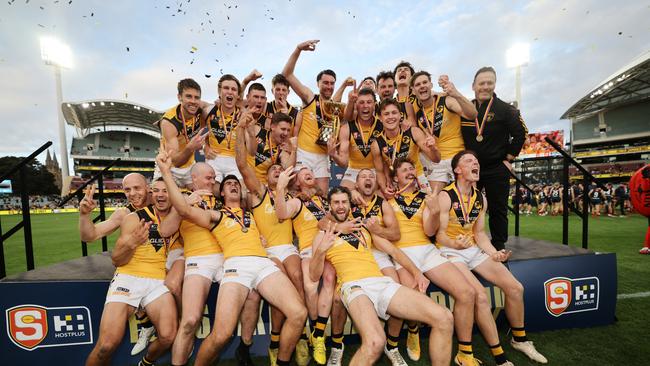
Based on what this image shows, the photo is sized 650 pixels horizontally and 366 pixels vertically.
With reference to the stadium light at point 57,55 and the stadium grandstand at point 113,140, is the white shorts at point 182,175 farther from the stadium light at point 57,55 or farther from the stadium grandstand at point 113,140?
the stadium grandstand at point 113,140

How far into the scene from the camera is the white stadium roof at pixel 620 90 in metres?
30.2

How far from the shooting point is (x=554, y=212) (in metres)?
15.9

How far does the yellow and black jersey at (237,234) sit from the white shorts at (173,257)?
0.56 m

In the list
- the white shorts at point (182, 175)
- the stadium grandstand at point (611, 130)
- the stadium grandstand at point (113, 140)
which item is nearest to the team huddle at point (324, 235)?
the white shorts at point (182, 175)

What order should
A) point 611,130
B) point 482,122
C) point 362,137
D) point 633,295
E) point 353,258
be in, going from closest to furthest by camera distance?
point 353,258
point 482,122
point 633,295
point 362,137
point 611,130

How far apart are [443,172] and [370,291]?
2.37 metres

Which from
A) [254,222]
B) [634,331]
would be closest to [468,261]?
[634,331]

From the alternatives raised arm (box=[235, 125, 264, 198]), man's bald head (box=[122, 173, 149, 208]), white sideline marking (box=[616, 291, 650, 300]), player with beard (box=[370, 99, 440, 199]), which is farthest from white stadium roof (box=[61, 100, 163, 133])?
white sideline marking (box=[616, 291, 650, 300])

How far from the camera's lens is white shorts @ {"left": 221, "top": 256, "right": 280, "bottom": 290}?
313cm

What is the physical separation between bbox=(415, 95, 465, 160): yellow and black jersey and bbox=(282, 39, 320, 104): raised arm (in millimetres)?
1997

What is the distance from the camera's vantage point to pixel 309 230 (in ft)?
12.7

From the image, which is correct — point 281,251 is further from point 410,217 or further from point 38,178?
point 38,178

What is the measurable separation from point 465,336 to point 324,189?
2998mm

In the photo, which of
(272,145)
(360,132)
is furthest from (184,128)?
(360,132)
